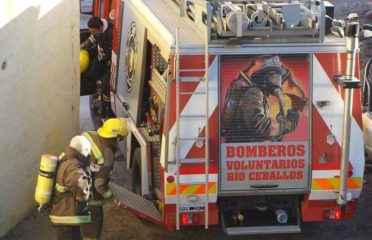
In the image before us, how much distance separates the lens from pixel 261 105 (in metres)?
7.38

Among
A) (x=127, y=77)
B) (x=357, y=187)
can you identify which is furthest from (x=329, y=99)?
(x=127, y=77)

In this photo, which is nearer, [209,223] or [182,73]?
[182,73]

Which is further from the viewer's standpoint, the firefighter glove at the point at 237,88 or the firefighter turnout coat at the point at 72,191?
the firefighter glove at the point at 237,88

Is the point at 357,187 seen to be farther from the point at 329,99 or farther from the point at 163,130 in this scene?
the point at 163,130

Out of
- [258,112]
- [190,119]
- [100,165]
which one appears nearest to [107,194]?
[100,165]

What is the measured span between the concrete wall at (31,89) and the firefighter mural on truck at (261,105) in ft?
8.08

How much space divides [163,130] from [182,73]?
2.09 ft

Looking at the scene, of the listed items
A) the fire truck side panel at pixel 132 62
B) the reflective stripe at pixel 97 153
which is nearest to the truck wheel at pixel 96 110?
the fire truck side panel at pixel 132 62

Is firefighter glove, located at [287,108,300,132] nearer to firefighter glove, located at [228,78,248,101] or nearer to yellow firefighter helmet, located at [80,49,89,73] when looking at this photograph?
firefighter glove, located at [228,78,248,101]

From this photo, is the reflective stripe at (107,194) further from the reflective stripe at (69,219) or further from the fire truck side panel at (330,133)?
the fire truck side panel at (330,133)

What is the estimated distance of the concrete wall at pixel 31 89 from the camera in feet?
27.2

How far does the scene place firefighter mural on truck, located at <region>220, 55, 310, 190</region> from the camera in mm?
7344

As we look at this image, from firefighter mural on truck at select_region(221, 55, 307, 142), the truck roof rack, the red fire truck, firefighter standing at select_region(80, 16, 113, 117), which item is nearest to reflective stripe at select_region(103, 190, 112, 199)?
the red fire truck

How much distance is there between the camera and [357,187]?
769cm
